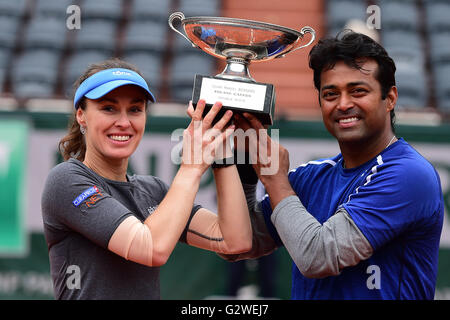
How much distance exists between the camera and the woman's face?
196 centimetres

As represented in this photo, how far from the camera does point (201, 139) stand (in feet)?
6.33

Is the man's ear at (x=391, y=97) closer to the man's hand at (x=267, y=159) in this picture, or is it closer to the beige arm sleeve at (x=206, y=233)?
the man's hand at (x=267, y=159)

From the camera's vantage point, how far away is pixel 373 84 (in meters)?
1.97

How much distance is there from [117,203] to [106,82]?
1.27 ft

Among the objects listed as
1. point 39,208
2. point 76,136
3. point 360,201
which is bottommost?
point 360,201

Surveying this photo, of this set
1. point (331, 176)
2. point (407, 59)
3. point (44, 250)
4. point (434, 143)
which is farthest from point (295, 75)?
point (331, 176)

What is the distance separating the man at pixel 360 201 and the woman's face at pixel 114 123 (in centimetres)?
35

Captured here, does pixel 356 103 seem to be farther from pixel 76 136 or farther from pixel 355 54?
pixel 76 136

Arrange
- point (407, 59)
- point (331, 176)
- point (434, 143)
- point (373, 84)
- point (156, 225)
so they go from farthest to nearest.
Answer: point (407, 59)
point (434, 143)
point (331, 176)
point (373, 84)
point (156, 225)

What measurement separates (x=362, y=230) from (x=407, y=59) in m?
4.97

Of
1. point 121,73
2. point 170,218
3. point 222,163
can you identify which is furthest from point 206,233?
point 121,73
